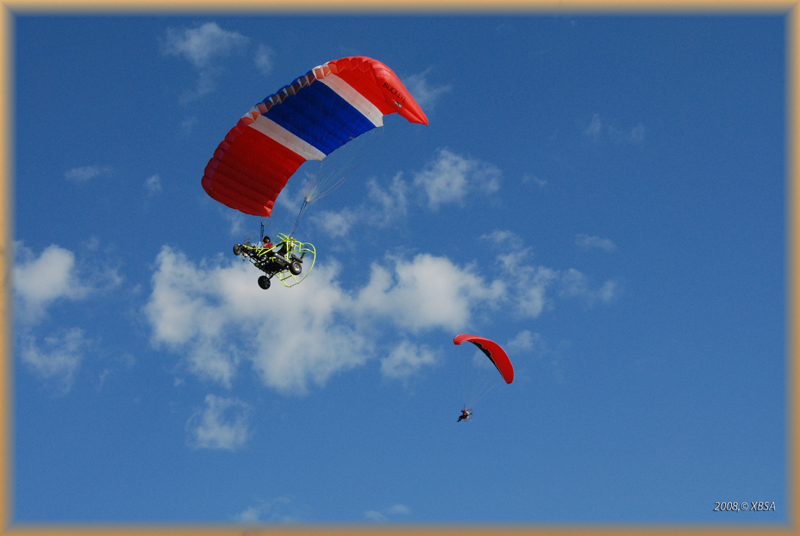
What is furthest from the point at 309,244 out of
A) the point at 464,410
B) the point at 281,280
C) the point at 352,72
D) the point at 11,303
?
the point at 464,410

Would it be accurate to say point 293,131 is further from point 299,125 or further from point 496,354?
point 496,354

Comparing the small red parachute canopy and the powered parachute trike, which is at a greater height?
the powered parachute trike

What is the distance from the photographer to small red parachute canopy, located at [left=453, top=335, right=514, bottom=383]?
29.2m

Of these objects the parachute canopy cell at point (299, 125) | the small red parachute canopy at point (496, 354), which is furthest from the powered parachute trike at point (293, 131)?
the small red parachute canopy at point (496, 354)

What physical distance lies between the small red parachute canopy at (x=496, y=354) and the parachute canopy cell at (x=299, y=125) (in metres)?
8.53

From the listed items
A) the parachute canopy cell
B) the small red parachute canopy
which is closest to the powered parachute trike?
the parachute canopy cell

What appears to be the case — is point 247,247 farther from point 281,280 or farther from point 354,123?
point 354,123

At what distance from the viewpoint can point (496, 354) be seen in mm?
30250

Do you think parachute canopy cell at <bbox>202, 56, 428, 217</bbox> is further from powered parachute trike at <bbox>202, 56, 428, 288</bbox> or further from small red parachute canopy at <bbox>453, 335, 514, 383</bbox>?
small red parachute canopy at <bbox>453, 335, 514, 383</bbox>

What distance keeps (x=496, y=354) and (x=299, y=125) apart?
11696 millimetres

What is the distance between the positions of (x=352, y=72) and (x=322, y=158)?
129 inches

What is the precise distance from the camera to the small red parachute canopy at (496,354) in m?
29.2

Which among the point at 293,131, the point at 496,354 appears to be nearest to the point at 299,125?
the point at 293,131

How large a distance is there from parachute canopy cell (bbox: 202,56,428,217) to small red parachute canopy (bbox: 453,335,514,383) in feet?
28.0
